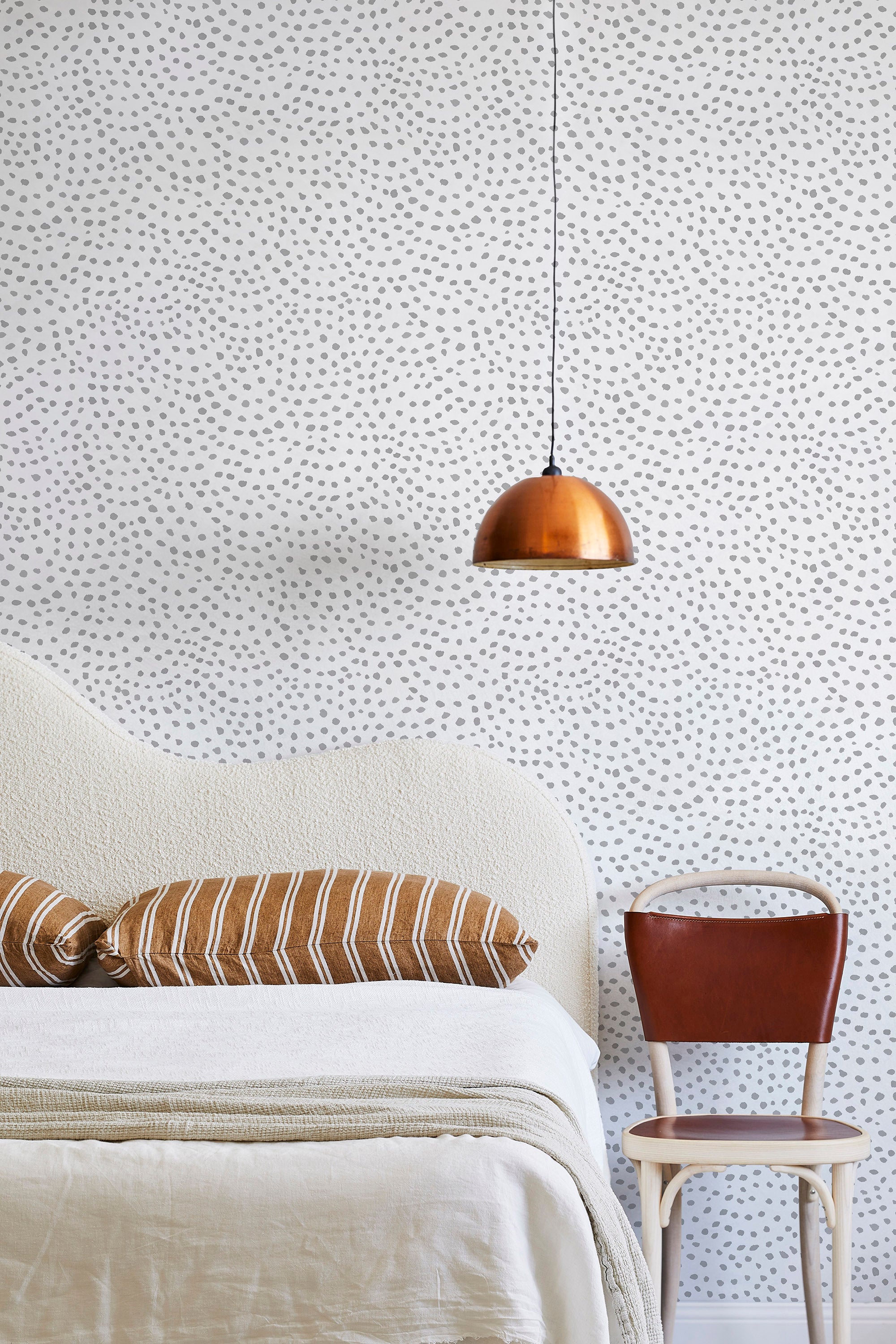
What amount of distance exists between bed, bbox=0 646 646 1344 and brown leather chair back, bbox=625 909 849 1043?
0.59 feet

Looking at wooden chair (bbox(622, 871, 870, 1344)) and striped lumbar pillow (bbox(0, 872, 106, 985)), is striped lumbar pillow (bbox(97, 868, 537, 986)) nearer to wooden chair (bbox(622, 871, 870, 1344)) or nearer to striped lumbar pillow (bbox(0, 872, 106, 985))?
striped lumbar pillow (bbox(0, 872, 106, 985))

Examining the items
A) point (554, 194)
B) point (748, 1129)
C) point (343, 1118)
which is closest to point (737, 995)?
point (748, 1129)

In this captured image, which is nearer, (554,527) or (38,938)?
(554,527)

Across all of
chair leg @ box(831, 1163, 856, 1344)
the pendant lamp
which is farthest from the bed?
the pendant lamp

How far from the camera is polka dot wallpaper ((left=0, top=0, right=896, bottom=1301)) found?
2.74m

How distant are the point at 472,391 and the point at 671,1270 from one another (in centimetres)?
189

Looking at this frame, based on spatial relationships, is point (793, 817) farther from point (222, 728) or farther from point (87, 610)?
point (87, 610)

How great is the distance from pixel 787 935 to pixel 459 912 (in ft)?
2.24

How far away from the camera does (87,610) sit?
2.83 meters

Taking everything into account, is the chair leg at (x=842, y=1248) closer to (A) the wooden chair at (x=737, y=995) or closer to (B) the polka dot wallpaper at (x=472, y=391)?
(A) the wooden chair at (x=737, y=995)

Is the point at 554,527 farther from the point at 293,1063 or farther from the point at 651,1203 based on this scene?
the point at 651,1203

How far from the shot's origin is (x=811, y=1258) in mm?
2359

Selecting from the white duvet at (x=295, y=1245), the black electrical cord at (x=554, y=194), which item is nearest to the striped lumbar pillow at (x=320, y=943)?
the white duvet at (x=295, y=1245)

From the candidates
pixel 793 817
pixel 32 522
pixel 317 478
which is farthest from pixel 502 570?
pixel 32 522
